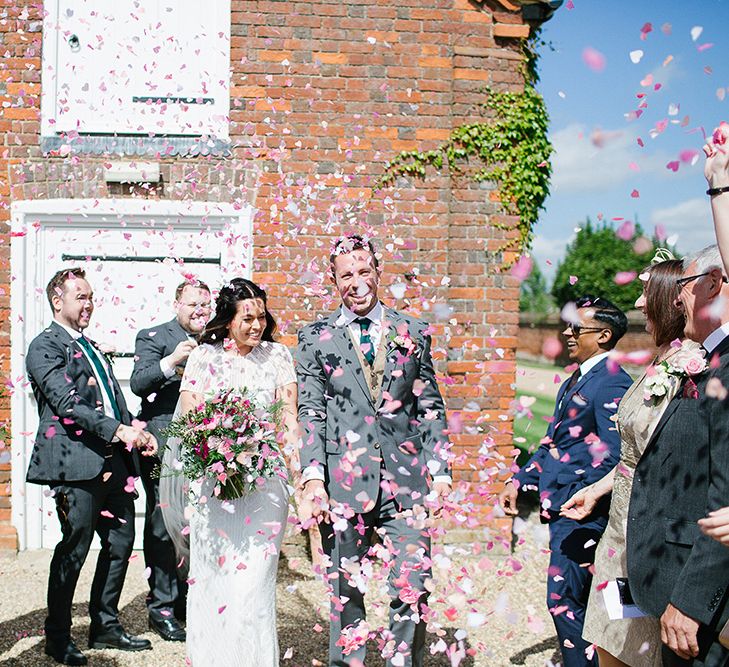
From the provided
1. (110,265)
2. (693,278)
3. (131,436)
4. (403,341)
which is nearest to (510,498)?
(403,341)

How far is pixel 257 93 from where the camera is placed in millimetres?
6984

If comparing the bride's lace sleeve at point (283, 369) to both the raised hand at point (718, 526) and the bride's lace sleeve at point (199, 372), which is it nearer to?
the bride's lace sleeve at point (199, 372)

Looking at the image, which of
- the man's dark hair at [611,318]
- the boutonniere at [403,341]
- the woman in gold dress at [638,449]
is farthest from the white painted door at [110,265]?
the woman in gold dress at [638,449]

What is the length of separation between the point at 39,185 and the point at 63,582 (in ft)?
12.2

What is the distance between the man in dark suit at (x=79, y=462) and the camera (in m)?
4.71

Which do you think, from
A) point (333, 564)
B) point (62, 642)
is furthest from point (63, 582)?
point (333, 564)

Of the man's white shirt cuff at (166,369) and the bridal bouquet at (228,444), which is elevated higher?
the man's white shirt cuff at (166,369)

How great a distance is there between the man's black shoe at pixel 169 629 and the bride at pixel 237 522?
1007mm

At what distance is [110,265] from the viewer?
7145 millimetres

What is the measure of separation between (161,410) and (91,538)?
3.17 ft

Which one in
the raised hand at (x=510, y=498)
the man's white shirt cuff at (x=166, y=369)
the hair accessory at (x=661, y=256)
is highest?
the hair accessory at (x=661, y=256)

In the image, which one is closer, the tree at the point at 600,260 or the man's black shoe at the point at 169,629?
the man's black shoe at the point at 169,629

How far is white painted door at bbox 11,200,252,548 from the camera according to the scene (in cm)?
698

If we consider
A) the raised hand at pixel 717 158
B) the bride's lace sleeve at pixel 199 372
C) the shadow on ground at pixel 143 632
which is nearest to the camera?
the raised hand at pixel 717 158
